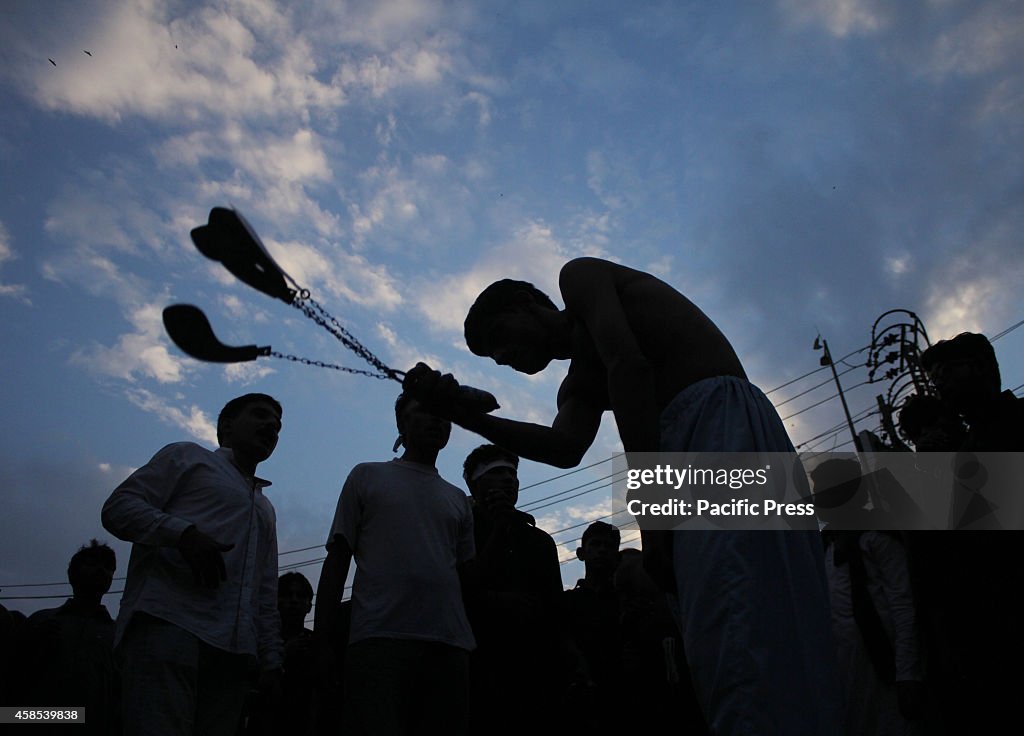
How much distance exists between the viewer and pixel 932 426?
495 centimetres

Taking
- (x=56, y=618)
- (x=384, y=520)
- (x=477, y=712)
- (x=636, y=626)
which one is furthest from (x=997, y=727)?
(x=56, y=618)

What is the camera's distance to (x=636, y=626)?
210 inches

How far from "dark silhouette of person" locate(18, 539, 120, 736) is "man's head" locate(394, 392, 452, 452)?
2972 millimetres

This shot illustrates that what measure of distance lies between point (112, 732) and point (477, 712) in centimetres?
351

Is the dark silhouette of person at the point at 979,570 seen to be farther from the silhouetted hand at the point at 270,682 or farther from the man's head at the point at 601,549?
the silhouetted hand at the point at 270,682

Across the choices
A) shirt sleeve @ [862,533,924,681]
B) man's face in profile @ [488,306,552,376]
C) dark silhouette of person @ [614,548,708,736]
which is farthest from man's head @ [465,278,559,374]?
shirt sleeve @ [862,533,924,681]

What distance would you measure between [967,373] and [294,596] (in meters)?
5.56

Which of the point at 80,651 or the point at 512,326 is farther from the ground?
the point at 512,326

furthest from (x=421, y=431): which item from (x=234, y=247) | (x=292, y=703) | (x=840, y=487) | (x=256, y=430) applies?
(x=292, y=703)

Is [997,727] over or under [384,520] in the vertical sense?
under

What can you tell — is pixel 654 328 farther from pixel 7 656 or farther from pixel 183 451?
pixel 7 656

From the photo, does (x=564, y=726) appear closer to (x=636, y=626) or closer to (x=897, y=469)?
(x=636, y=626)

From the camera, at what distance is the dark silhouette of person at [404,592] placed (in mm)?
3660

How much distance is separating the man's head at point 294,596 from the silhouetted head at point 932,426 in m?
5.09
